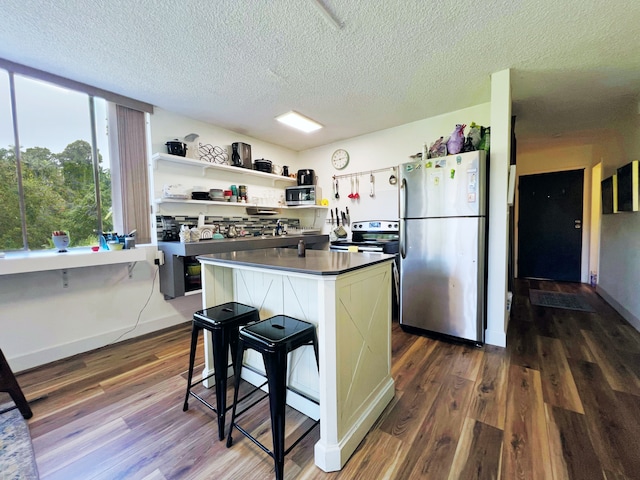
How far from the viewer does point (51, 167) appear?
2.32m

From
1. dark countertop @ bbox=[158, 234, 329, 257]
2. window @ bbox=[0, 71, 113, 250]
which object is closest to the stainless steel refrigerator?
dark countertop @ bbox=[158, 234, 329, 257]

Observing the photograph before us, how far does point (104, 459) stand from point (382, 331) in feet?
5.18

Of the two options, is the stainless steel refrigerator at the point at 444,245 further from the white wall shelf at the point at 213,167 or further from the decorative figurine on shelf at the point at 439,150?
the white wall shelf at the point at 213,167

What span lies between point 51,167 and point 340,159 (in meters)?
3.21

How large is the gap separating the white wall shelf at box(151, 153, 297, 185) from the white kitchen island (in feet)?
5.17

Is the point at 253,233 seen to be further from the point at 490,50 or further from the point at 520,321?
the point at 520,321

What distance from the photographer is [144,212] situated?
9.23ft

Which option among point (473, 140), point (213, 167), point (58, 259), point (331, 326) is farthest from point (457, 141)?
point (58, 259)

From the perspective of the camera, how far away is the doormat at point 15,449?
123cm

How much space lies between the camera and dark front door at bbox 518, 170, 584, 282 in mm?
4617

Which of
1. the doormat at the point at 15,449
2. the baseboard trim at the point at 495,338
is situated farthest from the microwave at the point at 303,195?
the doormat at the point at 15,449

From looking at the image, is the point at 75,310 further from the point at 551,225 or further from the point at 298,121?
the point at 551,225

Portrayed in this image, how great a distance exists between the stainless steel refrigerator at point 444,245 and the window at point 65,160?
280 cm

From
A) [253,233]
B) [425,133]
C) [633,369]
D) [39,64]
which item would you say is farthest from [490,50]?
[39,64]
